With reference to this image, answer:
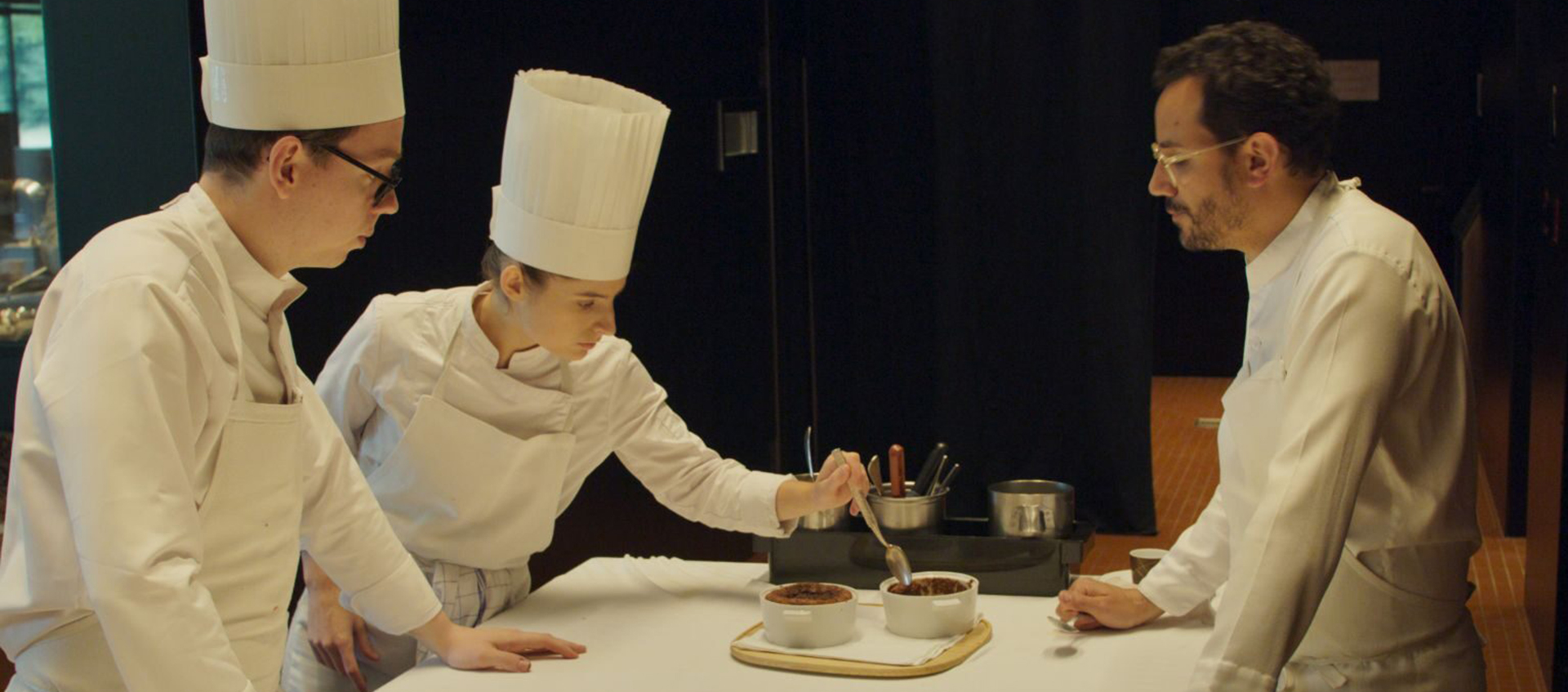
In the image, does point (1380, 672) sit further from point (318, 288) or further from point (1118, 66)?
point (1118, 66)

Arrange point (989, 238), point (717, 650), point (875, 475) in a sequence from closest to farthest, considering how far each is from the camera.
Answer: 1. point (717, 650)
2. point (875, 475)
3. point (989, 238)

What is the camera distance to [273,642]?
167 centimetres

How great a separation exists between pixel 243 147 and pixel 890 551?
1.02m

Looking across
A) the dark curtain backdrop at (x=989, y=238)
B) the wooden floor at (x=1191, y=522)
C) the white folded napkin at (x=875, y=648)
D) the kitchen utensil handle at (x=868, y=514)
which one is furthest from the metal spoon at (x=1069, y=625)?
the dark curtain backdrop at (x=989, y=238)

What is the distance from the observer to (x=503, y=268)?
2.21 m

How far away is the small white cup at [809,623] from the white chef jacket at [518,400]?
1.11 feet

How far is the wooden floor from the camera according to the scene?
3627mm

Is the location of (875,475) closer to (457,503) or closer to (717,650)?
(717,650)

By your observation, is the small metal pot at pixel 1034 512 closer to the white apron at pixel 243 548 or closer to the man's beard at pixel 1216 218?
the man's beard at pixel 1216 218

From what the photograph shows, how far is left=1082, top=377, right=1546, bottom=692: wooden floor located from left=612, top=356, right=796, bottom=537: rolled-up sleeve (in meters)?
2.00

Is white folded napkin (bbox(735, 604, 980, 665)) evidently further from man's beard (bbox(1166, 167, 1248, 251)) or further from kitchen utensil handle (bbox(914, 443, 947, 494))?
man's beard (bbox(1166, 167, 1248, 251))

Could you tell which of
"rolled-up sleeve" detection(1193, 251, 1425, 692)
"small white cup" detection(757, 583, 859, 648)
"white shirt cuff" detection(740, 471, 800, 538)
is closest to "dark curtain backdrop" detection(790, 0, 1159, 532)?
"white shirt cuff" detection(740, 471, 800, 538)

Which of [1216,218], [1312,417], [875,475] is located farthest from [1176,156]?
[875,475]

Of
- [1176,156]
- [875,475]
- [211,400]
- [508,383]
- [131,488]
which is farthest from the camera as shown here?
[875,475]
